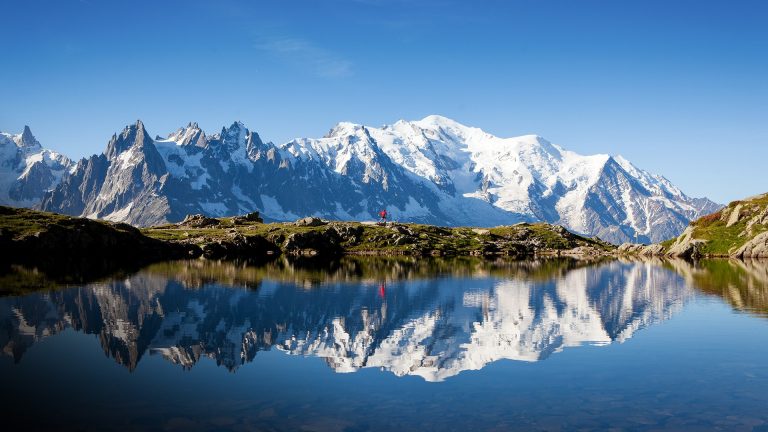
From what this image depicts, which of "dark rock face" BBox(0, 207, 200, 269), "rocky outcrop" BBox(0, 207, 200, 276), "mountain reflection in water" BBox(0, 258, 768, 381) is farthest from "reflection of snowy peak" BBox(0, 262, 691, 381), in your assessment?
"rocky outcrop" BBox(0, 207, 200, 276)

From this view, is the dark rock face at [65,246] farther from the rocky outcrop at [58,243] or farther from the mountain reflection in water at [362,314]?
the mountain reflection in water at [362,314]

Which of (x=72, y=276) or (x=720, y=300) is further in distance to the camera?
(x=72, y=276)

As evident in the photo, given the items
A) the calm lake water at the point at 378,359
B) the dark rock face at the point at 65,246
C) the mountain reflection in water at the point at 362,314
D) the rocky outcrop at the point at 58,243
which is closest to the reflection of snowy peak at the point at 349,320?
the mountain reflection in water at the point at 362,314

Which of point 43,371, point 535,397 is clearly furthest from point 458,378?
point 43,371

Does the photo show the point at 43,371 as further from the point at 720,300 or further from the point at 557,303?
the point at 720,300

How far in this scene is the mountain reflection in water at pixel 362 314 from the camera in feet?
204

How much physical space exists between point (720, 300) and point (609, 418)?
229ft

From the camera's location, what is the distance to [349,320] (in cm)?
8288

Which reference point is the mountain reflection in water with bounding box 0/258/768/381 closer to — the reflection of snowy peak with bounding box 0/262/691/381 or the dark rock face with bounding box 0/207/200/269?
the reflection of snowy peak with bounding box 0/262/691/381

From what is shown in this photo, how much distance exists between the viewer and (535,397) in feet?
→ 152

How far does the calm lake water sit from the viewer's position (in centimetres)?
4169

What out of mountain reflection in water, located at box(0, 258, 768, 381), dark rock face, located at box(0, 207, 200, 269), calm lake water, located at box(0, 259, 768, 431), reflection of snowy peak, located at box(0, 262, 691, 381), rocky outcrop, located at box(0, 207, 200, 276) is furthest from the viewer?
rocky outcrop, located at box(0, 207, 200, 276)

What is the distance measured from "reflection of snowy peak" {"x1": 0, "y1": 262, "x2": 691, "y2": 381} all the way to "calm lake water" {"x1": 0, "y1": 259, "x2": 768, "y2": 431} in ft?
1.15

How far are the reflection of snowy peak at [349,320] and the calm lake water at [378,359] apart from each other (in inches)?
13.8
